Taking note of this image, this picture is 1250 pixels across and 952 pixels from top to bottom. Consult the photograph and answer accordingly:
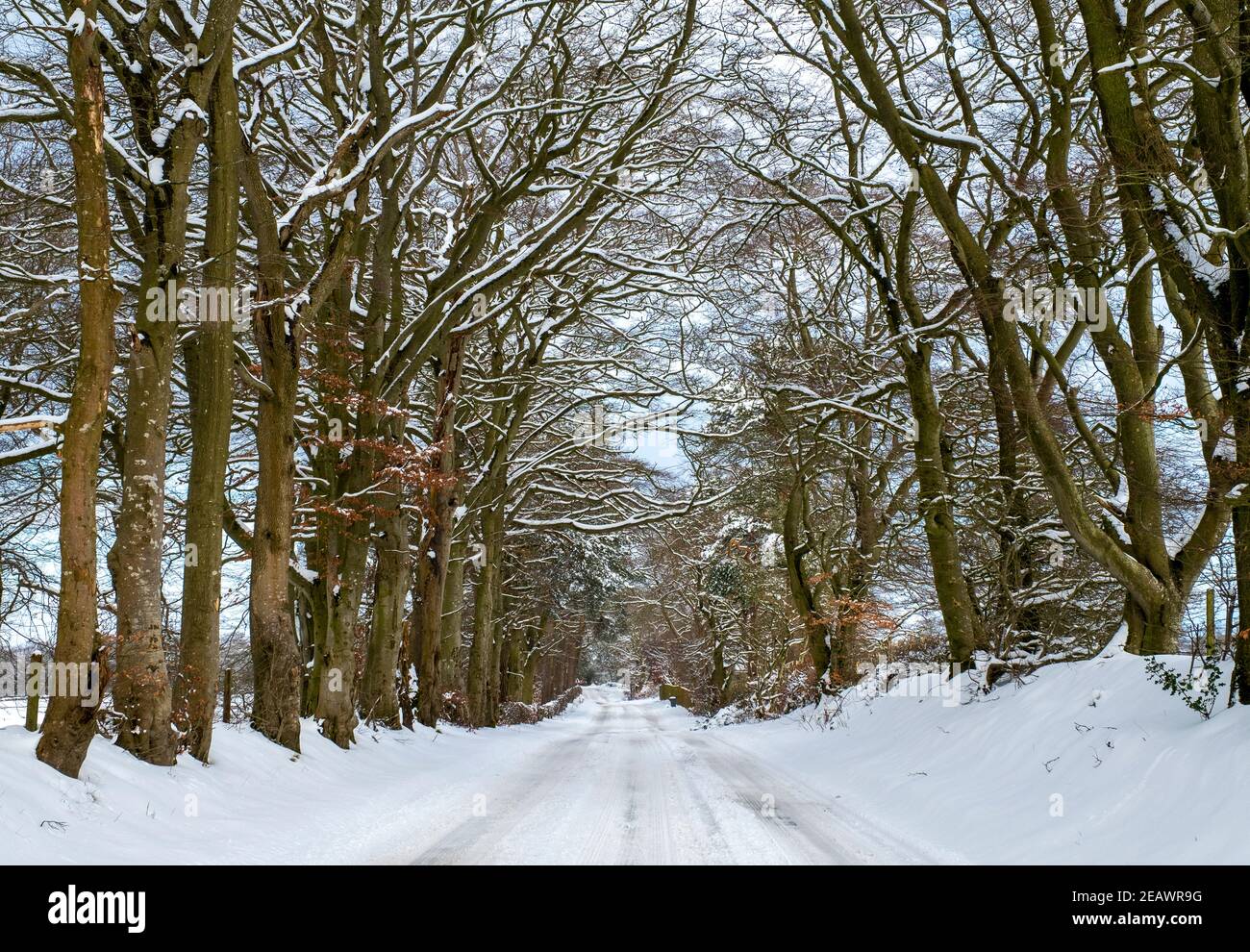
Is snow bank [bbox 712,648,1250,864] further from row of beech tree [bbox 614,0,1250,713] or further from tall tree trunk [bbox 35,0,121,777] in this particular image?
tall tree trunk [bbox 35,0,121,777]

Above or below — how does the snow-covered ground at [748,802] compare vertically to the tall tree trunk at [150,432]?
below

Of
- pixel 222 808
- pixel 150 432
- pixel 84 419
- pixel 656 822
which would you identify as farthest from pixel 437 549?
pixel 84 419

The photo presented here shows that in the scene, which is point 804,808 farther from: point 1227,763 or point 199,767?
point 199,767

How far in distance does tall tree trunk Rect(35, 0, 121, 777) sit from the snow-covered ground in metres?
0.34

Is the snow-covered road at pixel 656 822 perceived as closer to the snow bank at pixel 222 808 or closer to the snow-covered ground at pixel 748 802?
the snow-covered ground at pixel 748 802

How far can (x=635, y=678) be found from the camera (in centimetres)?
8569

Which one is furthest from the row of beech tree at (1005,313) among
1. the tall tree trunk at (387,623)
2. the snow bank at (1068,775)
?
the tall tree trunk at (387,623)

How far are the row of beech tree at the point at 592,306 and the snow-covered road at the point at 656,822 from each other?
9.07 feet

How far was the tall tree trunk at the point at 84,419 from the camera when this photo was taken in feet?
20.4

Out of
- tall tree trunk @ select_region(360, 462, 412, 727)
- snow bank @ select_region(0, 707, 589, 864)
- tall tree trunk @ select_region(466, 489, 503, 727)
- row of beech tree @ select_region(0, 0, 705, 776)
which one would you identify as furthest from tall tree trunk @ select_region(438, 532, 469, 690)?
snow bank @ select_region(0, 707, 589, 864)

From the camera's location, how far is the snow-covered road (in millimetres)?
5973

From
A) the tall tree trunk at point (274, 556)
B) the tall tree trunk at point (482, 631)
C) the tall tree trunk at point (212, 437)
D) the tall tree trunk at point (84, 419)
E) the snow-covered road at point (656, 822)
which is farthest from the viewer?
the tall tree trunk at point (482, 631)

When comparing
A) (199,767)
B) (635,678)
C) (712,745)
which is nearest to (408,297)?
(712,745)
